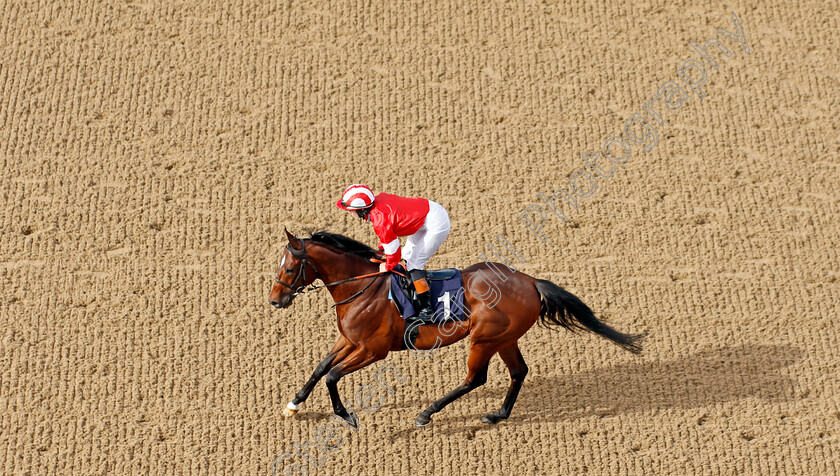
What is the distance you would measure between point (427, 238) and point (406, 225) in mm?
246

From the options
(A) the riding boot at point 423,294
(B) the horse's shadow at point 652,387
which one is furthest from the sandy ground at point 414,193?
(A) the riding boot at point 423,294

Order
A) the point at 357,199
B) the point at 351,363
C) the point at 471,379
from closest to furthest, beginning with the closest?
1. the point at 357,199
2. the point at 351,363
3. the point at 471,379

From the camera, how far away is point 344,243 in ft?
22.5

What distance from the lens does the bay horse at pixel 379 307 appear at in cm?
675

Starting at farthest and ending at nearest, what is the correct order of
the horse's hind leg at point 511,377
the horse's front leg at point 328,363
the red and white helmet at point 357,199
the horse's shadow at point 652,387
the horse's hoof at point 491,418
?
the horse's shadow at point 652,387
the horse's hoof at point 491,418
the horse's hind leg at point 511,377
the horse's front leg at point 328,363
the red and white helmet at point 357,199

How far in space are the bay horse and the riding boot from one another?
0.12 meters

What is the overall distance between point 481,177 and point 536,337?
6.56 ft

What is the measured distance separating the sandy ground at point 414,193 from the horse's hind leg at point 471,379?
173 millimetres

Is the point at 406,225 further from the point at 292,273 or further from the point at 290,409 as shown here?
the point at 290,409

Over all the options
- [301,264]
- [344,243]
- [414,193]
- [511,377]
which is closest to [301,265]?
[301,264]

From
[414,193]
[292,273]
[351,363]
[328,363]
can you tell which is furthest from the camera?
[414,193]

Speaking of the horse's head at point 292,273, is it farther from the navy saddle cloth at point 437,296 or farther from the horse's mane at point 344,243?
the navy saddle cloth at point 437,296

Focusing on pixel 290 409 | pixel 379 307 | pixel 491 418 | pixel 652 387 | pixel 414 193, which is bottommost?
pixel 491 418

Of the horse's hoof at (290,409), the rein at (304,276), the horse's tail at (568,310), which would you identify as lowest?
the horse's hoof at (290,409)
